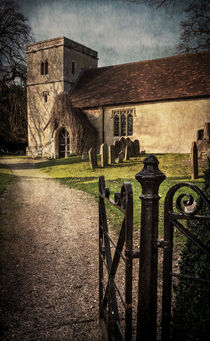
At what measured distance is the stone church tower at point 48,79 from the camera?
867 inches

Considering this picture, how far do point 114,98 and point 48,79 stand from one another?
7694 millimetres

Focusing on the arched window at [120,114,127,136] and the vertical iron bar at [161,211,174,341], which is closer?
the vertical iron bar at [161,211,174,341]

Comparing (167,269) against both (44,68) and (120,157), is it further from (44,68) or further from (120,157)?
(44,68)

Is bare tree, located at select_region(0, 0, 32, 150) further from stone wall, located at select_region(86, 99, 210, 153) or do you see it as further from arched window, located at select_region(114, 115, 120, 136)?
stone wall, located at select_region(86, 99, 210, 153)

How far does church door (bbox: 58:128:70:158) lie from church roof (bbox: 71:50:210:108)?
258 centimetres

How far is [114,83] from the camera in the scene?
21.0 meters

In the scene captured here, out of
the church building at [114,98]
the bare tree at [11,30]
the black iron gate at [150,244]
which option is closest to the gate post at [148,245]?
the black iron gate at [150,244]

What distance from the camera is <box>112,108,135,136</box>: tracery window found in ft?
62.4

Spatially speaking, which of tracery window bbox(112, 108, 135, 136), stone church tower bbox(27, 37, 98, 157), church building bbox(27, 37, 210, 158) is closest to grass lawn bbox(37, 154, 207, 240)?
church building bbox(27, 37, 210, 158)

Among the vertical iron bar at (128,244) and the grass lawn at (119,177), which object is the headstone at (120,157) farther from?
the vertical iron bar at (128,244)

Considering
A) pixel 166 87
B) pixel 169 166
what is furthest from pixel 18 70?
pixel 169 166

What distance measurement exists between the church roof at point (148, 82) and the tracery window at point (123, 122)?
0.77 meters

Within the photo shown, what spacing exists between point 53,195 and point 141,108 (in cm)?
1214

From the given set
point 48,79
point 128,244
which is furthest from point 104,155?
point 48,79
